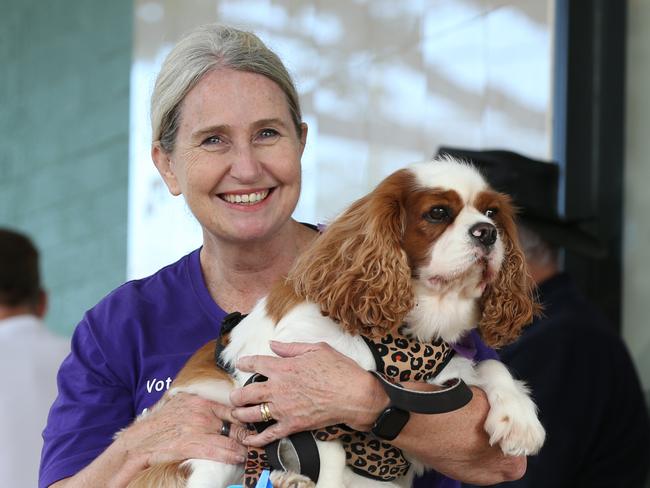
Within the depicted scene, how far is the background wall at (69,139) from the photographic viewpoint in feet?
24.8

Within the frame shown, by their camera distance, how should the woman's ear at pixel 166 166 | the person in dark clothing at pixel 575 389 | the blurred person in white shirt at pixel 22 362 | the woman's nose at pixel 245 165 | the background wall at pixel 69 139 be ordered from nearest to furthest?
1. the woman's nose at pixel 245 165
2. the woman's ear at pixel 166 166
3. the person in dark clothing at pixel 575 389
4. the blurred person in white shirt at pixel 22 362
5. the background wall at pixel 69 139

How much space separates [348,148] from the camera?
5.29 metres

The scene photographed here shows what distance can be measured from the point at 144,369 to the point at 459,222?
835mm

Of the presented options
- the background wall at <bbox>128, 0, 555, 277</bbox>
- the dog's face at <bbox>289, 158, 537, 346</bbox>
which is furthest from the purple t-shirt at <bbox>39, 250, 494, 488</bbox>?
the background wall at <bbox>128, 0, 555, 277</bbox>

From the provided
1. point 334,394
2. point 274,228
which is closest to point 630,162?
point 274,228

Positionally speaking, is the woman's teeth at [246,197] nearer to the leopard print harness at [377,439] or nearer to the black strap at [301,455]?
the leopard print harness at [377,439]

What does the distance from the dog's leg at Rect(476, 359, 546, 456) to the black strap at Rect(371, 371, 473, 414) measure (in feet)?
0.22

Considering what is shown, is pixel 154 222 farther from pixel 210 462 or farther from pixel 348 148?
pixel 210 462

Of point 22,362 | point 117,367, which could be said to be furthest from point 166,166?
point 22,362

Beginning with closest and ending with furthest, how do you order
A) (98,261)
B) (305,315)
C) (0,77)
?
(305,315) < (98,261) < (0,77)

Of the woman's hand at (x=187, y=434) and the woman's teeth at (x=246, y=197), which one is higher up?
the woman's teeth at (x=246, y=197)

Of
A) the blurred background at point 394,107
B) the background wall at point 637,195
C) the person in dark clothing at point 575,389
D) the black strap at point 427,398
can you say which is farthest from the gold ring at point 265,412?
the background wall at point 637,195

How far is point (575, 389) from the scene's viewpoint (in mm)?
3619

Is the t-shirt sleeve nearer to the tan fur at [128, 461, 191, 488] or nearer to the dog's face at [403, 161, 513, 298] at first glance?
the tan fur at [128, 461, 191, 488]
